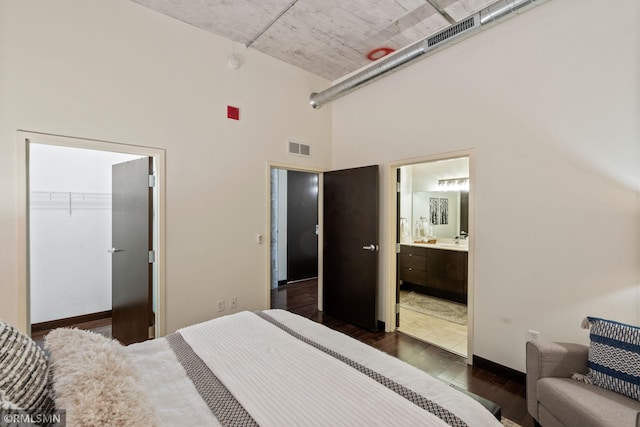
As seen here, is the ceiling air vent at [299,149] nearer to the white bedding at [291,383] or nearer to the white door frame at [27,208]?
the white door frame at [27,208]

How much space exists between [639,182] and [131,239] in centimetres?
418

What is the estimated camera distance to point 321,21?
2.79 meters

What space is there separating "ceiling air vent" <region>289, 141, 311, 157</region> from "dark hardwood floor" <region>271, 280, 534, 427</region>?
2.25 meters

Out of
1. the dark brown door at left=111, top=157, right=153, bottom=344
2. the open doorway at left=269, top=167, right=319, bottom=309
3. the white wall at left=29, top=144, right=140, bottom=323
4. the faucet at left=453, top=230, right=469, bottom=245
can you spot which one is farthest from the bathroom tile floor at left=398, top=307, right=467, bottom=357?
the white wall at left=29, top=144, right=140, bottom=323

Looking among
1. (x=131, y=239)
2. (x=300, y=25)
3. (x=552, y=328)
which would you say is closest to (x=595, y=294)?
(x=552, y=328)

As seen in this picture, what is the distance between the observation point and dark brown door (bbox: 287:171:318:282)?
5.68m

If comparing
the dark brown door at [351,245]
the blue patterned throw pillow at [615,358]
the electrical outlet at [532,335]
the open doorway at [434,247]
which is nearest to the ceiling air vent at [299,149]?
the dark brown door at [351,245]

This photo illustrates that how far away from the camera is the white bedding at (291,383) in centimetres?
106

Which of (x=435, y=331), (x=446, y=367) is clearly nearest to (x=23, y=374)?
(x=446, y=367)

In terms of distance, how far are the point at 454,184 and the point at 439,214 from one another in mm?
595

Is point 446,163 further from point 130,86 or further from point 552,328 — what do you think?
point 130,86

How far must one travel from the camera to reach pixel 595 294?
6.76ft

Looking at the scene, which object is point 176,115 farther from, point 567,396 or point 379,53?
point 567,396

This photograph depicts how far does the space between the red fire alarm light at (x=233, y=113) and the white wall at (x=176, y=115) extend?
54 millimetres
